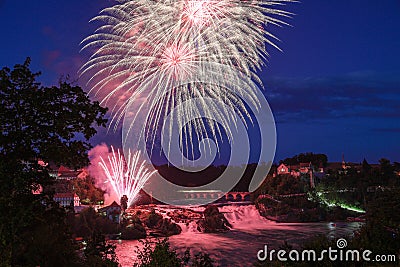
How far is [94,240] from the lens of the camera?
1413 centimetres

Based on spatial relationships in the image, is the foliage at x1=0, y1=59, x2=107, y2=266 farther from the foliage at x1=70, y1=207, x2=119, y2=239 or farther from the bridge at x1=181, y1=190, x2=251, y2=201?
the bridge at x1=181, y1=190, x2=251, y2=201

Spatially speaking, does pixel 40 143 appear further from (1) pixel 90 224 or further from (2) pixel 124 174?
(2) pixel 124 174

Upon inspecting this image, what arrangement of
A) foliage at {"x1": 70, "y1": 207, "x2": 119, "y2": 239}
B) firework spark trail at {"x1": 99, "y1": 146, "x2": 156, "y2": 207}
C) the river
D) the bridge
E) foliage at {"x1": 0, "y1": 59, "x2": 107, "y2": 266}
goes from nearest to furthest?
foliage at {"x1": 0, "y1": 59, "x2": 107, "y2": 266}, the river, foliage at {"x1": 70, "y1": 207, "x2": 119, "y2": 239}, firework spark trail at {"x1": 99, "y1": 146, "x2": 156, "y2": 207}, the bridge

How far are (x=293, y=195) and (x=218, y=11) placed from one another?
34.9 metres

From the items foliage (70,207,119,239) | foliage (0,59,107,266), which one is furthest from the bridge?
foliage (0,59,107,266)

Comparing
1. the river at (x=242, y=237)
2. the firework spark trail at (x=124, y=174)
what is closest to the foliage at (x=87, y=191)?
the firework spark trail at (x=124, y=174)

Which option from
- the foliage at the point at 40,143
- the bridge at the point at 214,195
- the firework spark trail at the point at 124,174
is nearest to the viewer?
the foliage at the point at 40,143

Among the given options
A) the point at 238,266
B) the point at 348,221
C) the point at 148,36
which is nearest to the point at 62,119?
the point at 148,36

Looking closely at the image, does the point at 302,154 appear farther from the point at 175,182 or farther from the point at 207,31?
the point at 207,31

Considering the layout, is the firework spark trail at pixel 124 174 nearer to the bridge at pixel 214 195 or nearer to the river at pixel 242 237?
the river at pixel 242 237

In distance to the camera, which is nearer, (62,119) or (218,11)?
(62,119)

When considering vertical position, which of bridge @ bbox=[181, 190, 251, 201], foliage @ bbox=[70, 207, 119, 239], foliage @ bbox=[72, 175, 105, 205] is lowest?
foliage @ bbox=[70, 207, 119, 239]

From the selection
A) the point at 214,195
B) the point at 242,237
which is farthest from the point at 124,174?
the point at 214,195

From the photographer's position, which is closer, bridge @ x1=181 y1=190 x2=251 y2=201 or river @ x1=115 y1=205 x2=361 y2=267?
river @ x1=115 y1=205 x2=361 y2=267
